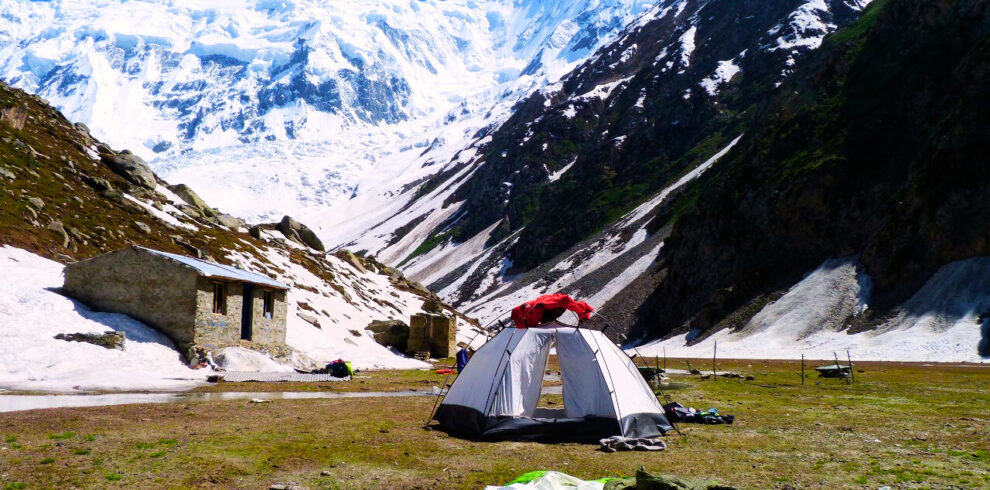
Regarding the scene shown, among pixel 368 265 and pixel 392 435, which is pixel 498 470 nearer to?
pixel 392 435

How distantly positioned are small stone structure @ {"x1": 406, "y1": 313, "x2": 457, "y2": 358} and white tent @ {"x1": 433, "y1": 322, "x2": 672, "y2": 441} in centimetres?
3634

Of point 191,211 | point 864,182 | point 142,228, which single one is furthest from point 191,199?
point 864,182

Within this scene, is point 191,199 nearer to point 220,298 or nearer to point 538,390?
point 220,298

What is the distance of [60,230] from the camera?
1625 inches

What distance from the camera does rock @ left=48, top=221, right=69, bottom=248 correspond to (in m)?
40.8

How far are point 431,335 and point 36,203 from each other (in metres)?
28.7

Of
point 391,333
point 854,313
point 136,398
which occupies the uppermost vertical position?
point 854,313

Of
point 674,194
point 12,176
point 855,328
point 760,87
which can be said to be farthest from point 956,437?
point 760,87

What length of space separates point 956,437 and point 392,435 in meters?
14.0

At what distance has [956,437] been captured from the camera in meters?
17.2

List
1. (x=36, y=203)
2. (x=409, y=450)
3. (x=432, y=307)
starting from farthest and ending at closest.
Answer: (x=432, y=307)
(x=36, y=203)
(x=409, y=450)

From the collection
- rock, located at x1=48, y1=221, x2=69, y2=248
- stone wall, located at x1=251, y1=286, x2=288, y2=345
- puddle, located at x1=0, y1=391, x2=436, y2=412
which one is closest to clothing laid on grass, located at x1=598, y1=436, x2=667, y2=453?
puddle, located at x1=0, y1=391, x2=436, y2=412

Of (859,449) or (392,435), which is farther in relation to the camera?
(392,435)

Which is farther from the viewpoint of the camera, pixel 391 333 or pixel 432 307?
pixel 432 307
